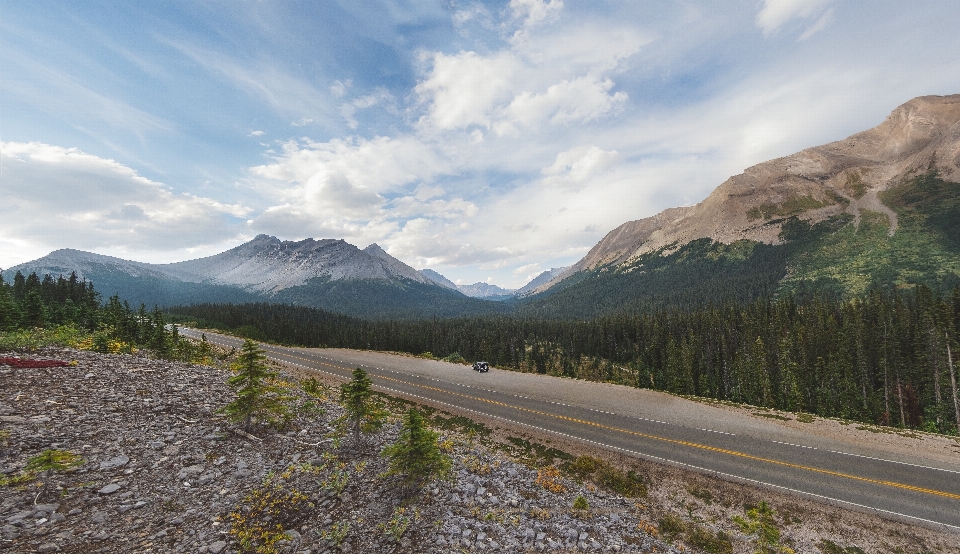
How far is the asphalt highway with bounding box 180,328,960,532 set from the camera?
1944 cm

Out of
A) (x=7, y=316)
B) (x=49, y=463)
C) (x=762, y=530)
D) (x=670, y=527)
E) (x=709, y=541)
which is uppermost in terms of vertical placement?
(x=7, y=316)

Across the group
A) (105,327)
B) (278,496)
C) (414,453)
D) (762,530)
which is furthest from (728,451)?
(105,327)

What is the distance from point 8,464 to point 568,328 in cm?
13244

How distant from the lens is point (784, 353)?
62.4m

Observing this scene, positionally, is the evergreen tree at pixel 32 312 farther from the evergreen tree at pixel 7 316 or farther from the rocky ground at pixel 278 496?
the rocky ground at pixel 278 496

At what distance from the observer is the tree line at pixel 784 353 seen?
51.9m

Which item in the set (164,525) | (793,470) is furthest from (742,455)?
(164,525)

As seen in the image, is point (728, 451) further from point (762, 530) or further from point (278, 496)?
point (278, 496)

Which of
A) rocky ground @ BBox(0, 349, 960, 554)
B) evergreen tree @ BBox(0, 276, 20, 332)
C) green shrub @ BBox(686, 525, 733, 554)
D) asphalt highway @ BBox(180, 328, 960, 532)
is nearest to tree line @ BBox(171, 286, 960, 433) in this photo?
asphalt highway @ BBox(180, 328, 960, 532)

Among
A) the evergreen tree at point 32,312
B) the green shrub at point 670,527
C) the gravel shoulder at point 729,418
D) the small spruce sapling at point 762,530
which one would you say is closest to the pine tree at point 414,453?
the green shrub at point 670,527

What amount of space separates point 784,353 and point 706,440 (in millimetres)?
51749

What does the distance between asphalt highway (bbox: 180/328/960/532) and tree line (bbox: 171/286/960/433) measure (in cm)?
3725

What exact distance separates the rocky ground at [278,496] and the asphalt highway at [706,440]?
208 centimetres

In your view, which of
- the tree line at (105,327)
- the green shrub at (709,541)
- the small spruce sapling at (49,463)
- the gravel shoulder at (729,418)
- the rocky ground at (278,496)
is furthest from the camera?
the tree line at (105,327)
